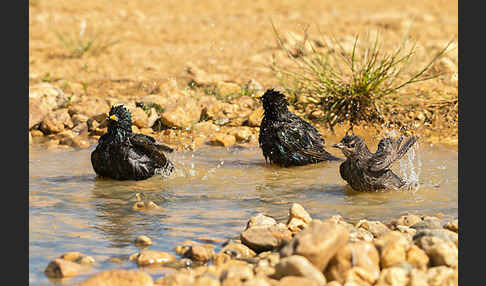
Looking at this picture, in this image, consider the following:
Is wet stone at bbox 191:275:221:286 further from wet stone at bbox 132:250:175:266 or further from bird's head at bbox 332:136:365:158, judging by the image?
bird's head at bbox 332:136:365:158

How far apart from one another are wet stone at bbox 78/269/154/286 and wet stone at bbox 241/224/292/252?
41.9 inches

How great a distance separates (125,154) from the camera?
26.2 feet

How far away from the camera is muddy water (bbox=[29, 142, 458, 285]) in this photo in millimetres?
5938

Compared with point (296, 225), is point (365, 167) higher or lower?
higher

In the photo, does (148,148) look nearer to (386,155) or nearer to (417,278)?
(386,155)

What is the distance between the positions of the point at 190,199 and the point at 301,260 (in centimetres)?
282

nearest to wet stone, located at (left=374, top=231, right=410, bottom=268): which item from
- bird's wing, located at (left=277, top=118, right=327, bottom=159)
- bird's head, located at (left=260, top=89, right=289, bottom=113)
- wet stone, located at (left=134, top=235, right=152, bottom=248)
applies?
wet stone, located at (left=134, top=235, right=152, bottom=248)

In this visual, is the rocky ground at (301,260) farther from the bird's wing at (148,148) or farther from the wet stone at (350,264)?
the bird's wing at (148,148)

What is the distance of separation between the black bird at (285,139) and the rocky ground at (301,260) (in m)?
2.82

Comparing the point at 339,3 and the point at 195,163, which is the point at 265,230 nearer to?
the point at 195,163

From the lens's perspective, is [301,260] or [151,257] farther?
[151,257]

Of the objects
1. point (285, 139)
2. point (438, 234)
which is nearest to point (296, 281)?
point (438, 234)

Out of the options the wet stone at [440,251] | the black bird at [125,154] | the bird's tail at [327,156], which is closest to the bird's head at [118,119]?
the black bird at [125,154]

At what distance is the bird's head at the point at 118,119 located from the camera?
8.09 m
